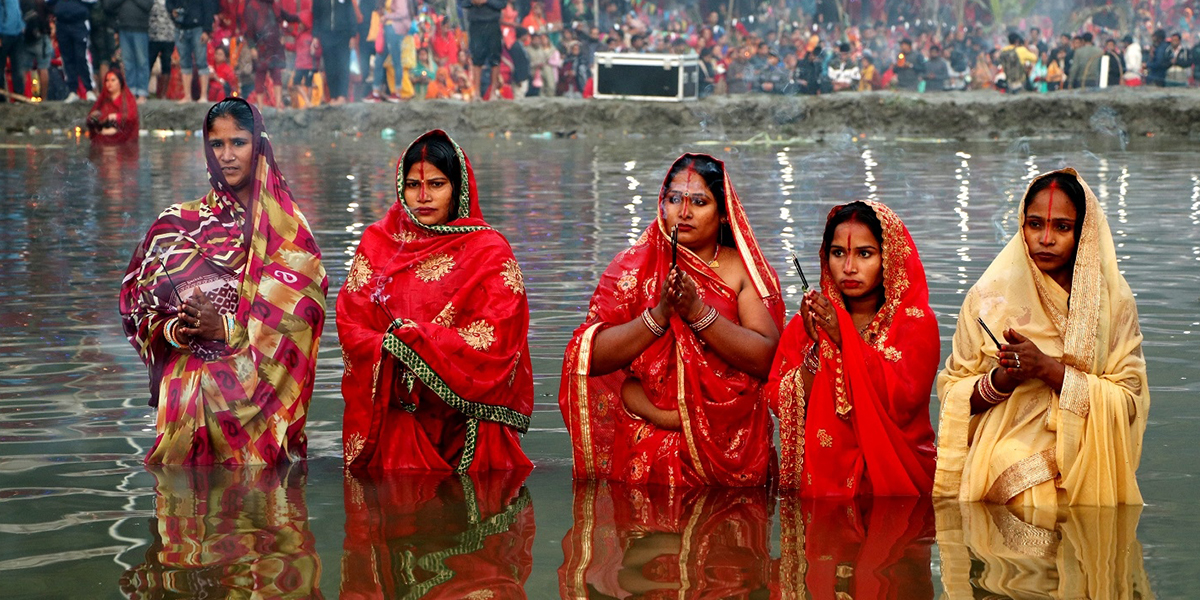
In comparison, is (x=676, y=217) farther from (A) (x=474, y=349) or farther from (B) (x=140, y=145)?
(B) (x=140, y=145)

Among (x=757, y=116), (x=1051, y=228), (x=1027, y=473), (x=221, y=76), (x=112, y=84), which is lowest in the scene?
(x=1027, y=473)

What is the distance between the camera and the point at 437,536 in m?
4.51

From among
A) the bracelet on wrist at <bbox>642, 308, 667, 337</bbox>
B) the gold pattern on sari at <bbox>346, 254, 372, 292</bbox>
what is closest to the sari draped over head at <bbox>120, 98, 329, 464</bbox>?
the gold pattern on sari at <bbox>346, 254, 372, 292</bbox>

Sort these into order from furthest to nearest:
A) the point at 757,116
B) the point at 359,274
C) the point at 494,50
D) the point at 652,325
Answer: the point at 494,50 < the point at 757,116 < the point at 359,274 < the point at 652,325

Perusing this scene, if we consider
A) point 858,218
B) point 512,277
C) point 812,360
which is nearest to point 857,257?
point 858,218

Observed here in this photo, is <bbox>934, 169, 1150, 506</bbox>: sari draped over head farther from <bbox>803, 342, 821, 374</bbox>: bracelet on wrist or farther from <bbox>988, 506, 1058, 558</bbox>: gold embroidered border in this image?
<bbox>803, 342, 821, 374</bbox>: bracelet on wrist

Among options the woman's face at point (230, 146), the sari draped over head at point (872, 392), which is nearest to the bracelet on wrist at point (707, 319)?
the sari draped over head at point (872, 392)

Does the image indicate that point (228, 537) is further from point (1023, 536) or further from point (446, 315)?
point (1023, 536)

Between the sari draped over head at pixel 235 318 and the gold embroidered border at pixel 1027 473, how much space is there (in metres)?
2.49

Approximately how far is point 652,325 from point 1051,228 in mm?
1287

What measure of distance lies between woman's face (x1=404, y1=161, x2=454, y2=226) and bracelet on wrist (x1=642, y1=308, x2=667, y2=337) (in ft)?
2.78

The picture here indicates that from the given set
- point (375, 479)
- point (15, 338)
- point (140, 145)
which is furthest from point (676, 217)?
point (140, 145)

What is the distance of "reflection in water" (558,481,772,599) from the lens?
3979mm

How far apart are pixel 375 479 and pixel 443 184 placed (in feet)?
3.50
